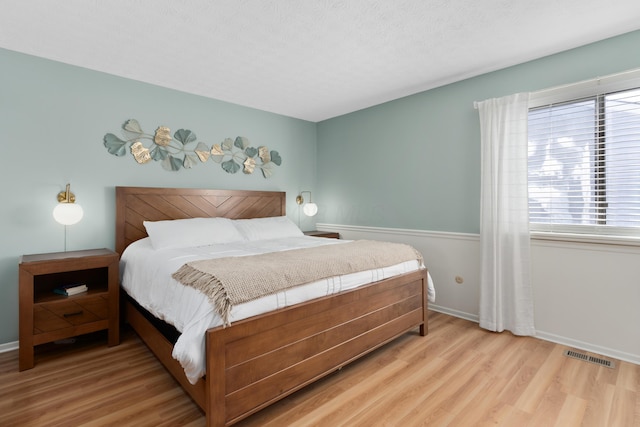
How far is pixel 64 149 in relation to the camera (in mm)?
2746

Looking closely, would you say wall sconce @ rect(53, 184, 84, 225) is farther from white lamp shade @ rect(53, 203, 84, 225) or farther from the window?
the window

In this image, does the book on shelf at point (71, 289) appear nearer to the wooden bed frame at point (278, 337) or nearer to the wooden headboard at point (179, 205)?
the wooden bed frame at point (278, 337)

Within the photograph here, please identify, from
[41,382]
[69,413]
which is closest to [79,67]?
[41,382]

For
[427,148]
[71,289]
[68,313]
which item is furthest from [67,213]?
[427,148]

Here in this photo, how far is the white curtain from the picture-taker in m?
2.69

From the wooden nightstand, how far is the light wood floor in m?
0.19

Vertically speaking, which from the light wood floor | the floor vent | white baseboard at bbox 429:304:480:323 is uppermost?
white baseboard at bbox 429:304:480:323

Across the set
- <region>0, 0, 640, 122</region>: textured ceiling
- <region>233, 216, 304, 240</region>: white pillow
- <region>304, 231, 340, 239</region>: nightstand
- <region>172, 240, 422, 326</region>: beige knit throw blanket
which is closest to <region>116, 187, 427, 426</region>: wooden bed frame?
<region>172, 240, 422, 326</region>: beige knit throw blanket

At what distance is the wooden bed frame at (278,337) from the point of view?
5.05ft

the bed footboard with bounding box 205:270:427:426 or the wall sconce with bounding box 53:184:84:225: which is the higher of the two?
the wall sconce with bounding box 53:184:84:225

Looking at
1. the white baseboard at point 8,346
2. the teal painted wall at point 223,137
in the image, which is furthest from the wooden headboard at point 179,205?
the white baseboard at point 8,346

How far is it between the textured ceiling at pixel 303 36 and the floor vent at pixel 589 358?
2389 mm

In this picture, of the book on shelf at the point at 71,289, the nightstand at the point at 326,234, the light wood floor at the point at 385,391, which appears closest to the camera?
the light wood floor at the point at 385,391

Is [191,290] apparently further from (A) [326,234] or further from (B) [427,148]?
(B) [427,148]
